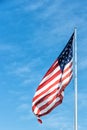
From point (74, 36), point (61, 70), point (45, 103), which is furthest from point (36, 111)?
point (74, 36)

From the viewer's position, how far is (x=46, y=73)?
35812mm

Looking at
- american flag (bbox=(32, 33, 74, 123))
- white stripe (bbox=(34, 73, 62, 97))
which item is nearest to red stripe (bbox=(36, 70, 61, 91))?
american flag (bbox=(32, 33, 74, 123))

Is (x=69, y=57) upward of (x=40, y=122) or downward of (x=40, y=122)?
upward

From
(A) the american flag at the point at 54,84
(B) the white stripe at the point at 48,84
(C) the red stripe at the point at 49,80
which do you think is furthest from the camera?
(C) the red stripe at the point at 49,80

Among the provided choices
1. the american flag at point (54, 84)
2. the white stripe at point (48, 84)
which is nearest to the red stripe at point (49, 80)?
the american flag at point (54, 84)

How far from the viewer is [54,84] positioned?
3525 centimetres

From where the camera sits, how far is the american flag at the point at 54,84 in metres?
34.9

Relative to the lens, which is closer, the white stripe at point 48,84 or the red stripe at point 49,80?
the white stripe at point 48,84

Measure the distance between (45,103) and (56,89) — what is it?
43.3 inches

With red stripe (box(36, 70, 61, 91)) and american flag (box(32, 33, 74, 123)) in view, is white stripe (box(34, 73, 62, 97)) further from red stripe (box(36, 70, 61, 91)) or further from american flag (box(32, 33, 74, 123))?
red stripe (box(36, 70, 61, 91))

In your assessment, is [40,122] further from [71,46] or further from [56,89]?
[71,46]

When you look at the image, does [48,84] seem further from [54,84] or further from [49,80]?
[54,84]

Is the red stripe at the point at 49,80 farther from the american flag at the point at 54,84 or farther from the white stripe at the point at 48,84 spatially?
the white stripe at the point at 48,84

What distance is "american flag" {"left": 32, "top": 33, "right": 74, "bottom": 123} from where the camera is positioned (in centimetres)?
3491
